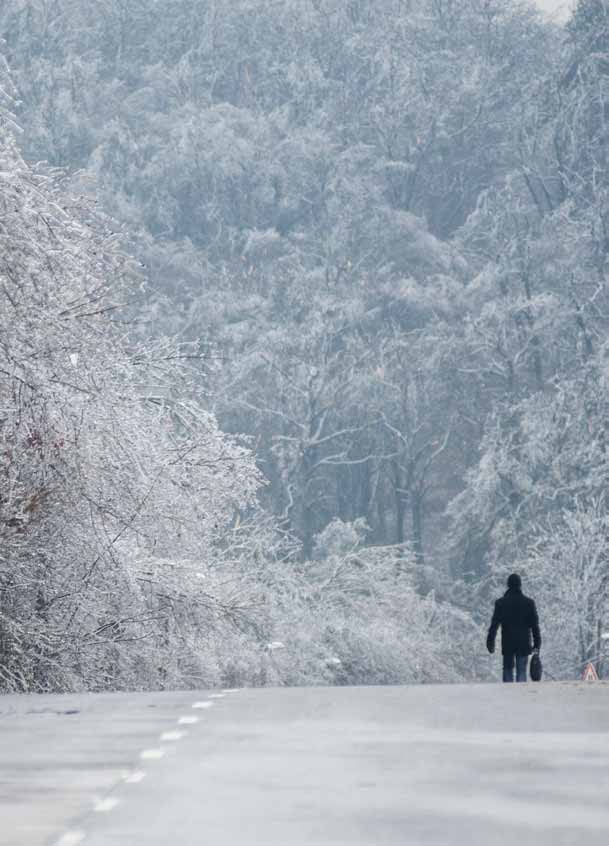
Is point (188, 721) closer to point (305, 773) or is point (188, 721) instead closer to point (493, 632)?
point (305, 773)

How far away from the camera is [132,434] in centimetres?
2477

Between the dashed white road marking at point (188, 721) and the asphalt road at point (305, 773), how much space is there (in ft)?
0.12

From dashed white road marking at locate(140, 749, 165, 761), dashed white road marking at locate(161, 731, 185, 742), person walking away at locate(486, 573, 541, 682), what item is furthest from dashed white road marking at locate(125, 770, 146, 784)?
person walking away at locate(486, 573, 541, 682)

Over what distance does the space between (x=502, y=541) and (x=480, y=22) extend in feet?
96.3

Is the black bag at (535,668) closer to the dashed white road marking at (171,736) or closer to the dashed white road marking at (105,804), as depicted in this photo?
the dashed white road marking at (171,736)

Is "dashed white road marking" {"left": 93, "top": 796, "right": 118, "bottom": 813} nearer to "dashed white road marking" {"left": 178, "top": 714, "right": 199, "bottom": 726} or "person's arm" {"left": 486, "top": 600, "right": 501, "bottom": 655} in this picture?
"dashed white road marking" {"left": 178, "top": 714, "right": 199, "bottom": 726}

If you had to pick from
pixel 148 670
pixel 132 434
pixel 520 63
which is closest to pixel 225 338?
pixel 520 63

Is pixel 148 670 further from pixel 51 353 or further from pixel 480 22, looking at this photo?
pixel 480 22

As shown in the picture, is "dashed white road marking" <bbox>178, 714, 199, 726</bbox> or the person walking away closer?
"dashed white road marking" <bbox>178, 714, 199, 726</bbox>

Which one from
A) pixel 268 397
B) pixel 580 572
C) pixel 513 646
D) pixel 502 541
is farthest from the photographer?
pixel 268 397

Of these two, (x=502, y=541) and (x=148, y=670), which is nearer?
(x=148, y=670)

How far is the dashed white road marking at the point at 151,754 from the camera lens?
474 inches

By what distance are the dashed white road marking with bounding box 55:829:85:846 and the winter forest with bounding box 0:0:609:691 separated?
1466 centimetres

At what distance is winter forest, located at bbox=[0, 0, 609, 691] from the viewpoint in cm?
2809
